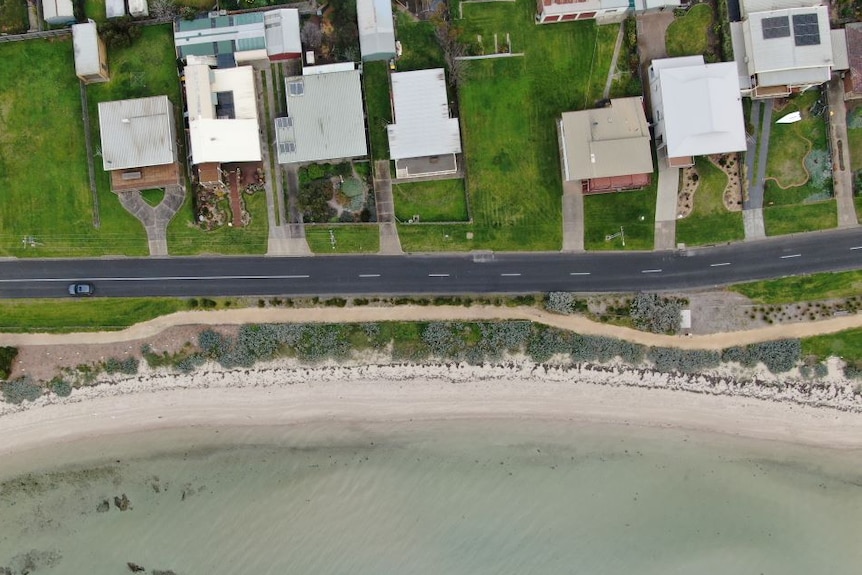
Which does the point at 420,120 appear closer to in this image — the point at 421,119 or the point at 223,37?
the point at 421,119

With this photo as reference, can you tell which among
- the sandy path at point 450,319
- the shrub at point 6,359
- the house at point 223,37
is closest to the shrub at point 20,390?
the shrub at point 6,359

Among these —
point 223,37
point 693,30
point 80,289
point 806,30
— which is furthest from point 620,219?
point 80,289

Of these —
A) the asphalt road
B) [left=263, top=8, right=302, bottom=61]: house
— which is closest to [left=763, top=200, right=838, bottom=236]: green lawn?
the asphalt road

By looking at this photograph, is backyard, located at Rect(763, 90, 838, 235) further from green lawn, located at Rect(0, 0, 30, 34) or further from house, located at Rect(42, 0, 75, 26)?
green lawn, located at Rect(0, 0, 30, 34)

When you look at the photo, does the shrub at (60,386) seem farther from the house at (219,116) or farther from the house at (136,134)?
the house at (219,116)

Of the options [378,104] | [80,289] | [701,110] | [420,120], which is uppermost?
[378,104]

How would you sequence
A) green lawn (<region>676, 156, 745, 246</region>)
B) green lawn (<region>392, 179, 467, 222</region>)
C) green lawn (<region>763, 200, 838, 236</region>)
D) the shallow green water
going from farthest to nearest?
green lawn (<region>392, 179, 467, 222</region>) → green lawn (<region>763, 200, 838, 236</region>) → green lawn (<region>676, 156, 745, 246</region>) → the shallow green water
